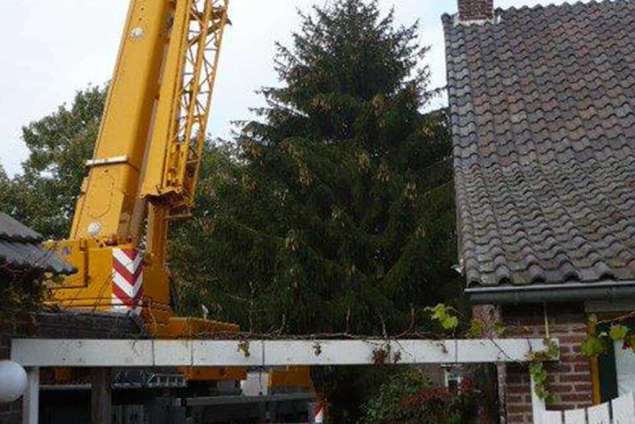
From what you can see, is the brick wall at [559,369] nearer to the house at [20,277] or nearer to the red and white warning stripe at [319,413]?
the house at [20,277]

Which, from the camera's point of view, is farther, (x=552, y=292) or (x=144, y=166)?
(x=144, y=166)

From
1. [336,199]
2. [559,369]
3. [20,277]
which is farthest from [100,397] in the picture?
[336,199]

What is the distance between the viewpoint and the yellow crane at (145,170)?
11.5m

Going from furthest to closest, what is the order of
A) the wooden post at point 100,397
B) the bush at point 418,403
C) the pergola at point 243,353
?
the bush at point 418,403, the wooden post at point 100,397, the pergola at point 243,353

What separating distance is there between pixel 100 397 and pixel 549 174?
5612 mm

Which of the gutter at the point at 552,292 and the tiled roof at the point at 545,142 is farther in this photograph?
the tiled roof at the point at 545,142

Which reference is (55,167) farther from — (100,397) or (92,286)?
(100,397)

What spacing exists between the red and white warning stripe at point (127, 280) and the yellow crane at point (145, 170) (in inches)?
0.5

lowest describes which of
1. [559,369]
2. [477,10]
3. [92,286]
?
[559,369]

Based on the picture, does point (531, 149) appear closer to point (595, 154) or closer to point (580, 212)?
point (595, 154)

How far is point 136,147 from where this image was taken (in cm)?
1270

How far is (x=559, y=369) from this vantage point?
7.11m

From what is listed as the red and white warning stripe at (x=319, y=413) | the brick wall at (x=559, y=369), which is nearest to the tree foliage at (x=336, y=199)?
the red and white warning stripe at (x=319, y=413)

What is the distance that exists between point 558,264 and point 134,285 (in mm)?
6138
